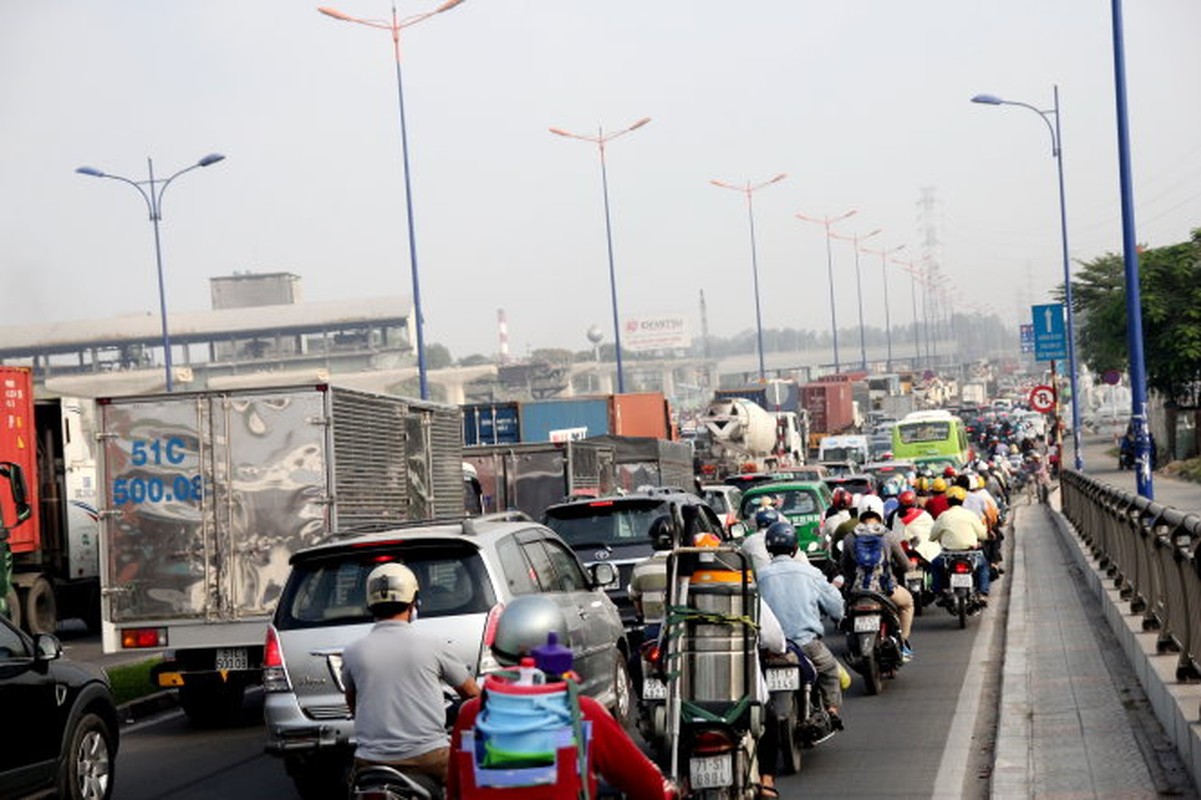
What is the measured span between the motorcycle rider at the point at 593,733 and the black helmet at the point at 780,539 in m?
6.34

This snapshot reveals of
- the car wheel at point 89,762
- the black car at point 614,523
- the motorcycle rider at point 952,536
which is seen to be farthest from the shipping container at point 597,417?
the car wheel at point 89,762

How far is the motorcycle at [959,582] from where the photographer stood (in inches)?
790

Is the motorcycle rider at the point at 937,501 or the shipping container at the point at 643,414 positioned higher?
the shipping container at the point at 643,414

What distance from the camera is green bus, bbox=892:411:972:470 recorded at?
56.6 m

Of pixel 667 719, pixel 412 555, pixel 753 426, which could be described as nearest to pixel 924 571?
pixel 412 555

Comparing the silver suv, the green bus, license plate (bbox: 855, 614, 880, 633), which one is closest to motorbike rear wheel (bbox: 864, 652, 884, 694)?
license plate (bbox: 855, 614, 880, 633)

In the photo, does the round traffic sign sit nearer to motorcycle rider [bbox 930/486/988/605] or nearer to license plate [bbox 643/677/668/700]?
motorcycle rider [bbox 930/486/988/605]

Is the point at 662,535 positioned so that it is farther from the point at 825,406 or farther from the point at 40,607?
the point at 825,406

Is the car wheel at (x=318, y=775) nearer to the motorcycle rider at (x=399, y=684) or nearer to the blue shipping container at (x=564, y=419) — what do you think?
the motorcycle rider at (x=399, y=684)

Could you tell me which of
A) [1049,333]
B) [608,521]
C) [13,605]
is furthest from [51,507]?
[1049,333]

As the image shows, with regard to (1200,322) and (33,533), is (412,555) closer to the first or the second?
(33,533)

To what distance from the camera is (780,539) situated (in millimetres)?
12008

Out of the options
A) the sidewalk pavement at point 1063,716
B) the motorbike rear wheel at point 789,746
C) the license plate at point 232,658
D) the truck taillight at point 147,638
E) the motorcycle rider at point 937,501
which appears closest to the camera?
the sidewalk pavement at point 1063,716

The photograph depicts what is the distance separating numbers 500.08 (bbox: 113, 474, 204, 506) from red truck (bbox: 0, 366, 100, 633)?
10.2 metres
